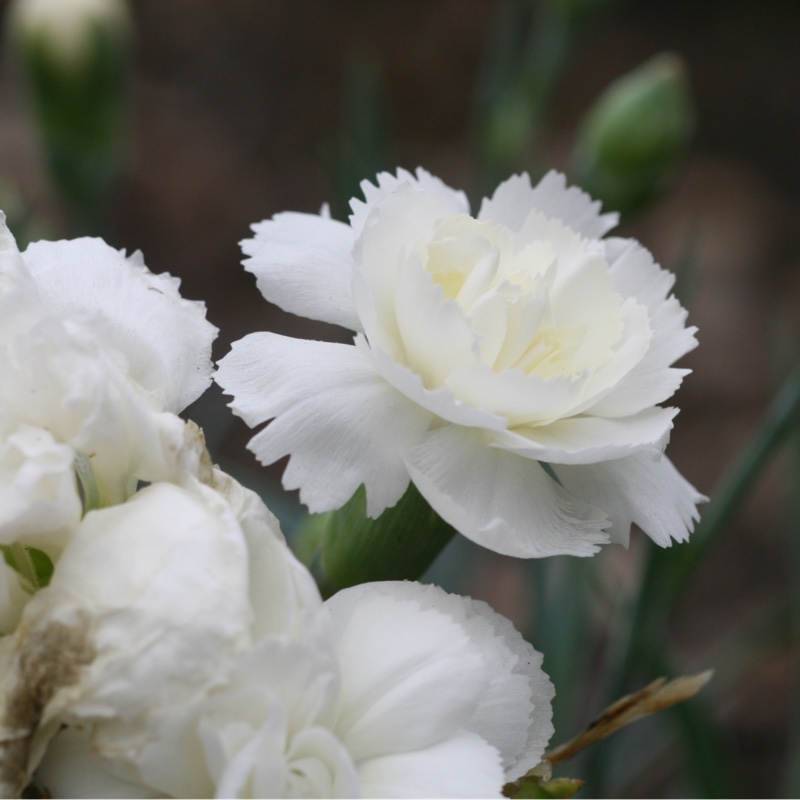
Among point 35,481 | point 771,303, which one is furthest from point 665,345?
point 771,303

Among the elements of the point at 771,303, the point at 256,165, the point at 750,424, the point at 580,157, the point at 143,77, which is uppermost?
the point at 580,157

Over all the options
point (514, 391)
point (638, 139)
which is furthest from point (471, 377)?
point (638, 139)

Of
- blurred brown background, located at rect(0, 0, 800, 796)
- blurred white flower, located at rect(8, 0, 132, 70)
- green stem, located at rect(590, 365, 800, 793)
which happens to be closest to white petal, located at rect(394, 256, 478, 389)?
green stem, located at rect(590, 365, 800, 793)

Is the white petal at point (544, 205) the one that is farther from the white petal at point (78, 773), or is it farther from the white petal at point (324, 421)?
the white petal at point (78, 773)

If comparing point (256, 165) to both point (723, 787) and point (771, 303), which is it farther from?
point (723, 787)

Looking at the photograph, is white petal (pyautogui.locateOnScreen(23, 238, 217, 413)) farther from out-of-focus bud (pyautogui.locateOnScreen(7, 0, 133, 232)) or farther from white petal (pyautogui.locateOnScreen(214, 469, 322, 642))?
out-of-focus bud (pyautogui.locateOnScreen(7, 0, 133, 232))
